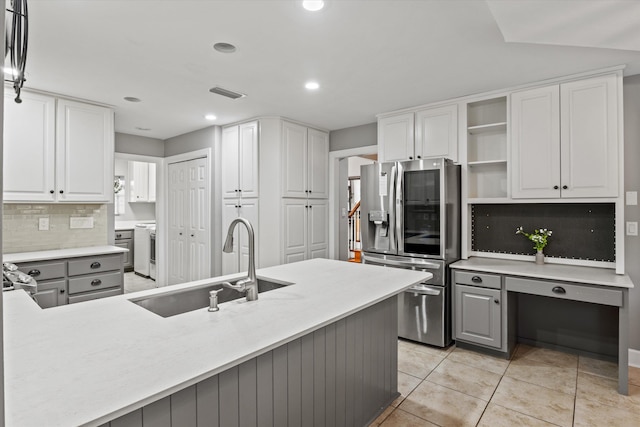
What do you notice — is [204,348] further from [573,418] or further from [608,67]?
[608,67]

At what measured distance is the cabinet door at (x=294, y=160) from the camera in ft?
13.9

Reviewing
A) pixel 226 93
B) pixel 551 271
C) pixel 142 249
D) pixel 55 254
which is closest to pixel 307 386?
pixel 551 271

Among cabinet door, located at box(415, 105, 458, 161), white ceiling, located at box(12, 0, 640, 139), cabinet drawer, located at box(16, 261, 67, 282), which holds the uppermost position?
white ceiling, located at box(12, 0, 640, 139)

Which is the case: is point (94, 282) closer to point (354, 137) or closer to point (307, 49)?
point (307, 49)

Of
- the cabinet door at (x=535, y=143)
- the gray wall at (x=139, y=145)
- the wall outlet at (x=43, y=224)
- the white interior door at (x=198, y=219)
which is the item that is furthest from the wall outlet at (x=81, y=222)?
the cabinet door at (x=535, y=143)

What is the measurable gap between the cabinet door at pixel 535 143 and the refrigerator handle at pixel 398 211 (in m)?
1.00

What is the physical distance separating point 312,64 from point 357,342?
2.03 metres

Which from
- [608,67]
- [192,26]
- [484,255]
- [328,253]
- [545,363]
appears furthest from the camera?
[328,253]

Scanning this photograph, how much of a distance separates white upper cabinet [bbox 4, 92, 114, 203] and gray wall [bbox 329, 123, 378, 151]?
8.83 ft

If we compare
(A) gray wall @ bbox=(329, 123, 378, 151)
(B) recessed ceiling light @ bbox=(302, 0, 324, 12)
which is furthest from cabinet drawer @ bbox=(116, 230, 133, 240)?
(B) recessed ceiling light @ bbox=(302, 0, 324, 12)

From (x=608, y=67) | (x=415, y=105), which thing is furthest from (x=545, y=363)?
(x=415, y=105)

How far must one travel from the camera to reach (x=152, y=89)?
127 inches

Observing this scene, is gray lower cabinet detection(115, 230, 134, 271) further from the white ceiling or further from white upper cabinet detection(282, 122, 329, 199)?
white upper cabinet detection(282, 122, 329, 199)

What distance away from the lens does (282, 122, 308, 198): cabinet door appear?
4.22m
